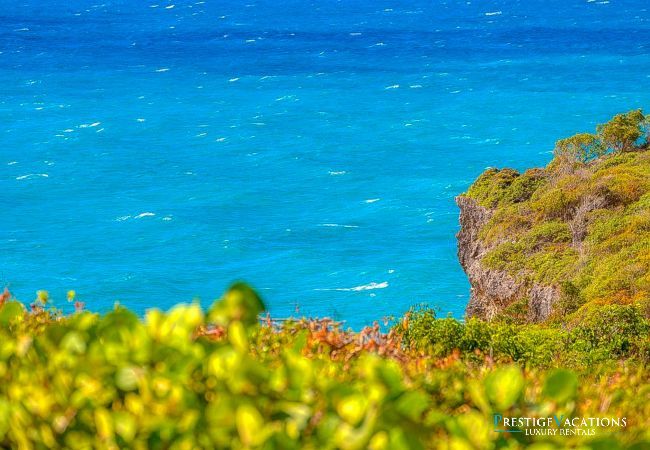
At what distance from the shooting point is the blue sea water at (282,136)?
51406 mm

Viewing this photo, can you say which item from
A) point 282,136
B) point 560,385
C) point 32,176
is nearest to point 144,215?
point 32,176

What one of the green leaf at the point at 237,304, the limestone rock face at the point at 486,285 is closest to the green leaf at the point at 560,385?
the green leaf at the point at 237,304

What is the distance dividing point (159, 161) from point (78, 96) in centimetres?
1753

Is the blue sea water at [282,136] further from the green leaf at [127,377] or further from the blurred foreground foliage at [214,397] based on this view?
the green leaf at [127,377]

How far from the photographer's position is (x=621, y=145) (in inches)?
1543

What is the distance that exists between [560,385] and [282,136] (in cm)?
6878

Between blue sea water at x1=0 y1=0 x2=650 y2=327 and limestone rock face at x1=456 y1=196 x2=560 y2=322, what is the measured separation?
4823mm

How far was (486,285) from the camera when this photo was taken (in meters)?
29.6

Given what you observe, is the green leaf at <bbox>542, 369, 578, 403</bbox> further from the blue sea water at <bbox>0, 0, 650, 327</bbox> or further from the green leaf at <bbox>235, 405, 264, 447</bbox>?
the blue sea water at <bbox>0, 0, 650, 327</bbox>

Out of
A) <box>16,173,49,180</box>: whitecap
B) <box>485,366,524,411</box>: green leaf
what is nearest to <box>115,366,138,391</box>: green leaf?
<box>485,366,524,411</box>: green leaf

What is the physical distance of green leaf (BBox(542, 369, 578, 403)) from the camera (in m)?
4.59

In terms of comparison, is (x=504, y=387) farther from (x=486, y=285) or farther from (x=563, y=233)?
(x=563, y=233)

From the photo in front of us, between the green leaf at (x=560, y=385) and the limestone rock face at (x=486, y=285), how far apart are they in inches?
838

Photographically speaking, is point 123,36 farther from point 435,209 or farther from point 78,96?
point 435,209
